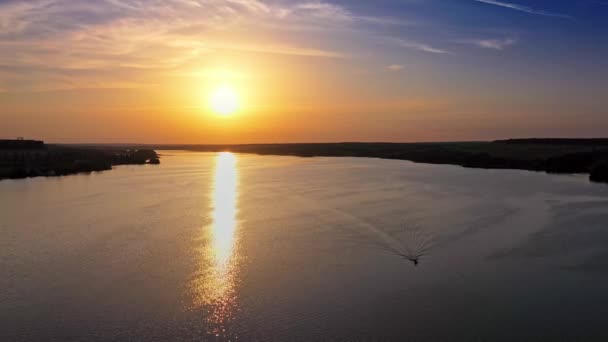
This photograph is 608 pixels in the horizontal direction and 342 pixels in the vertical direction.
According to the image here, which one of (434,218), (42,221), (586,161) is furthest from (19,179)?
(586,161)

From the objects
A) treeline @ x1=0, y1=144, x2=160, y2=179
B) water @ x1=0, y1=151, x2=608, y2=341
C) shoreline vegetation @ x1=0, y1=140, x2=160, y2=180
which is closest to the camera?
water @ x1=0, y1=151, x2=608, y2=341

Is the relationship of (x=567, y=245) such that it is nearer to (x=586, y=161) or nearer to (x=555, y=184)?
(x=555, y=184)

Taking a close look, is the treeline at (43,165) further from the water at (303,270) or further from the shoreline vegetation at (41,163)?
the water at (303,270)

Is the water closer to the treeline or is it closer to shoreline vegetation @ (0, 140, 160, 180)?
the treeline

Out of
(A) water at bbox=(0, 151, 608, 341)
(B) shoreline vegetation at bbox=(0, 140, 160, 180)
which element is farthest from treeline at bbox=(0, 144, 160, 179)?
(A) water at bbox=(0, 151, 608, 341)

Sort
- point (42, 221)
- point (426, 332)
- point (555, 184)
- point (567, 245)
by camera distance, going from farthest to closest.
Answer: point (555, 184) < point (42, 221) < point (567, 245) < point (426, 332)

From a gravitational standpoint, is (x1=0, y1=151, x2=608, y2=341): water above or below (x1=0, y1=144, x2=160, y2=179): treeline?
below

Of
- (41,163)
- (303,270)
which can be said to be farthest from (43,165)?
(303,270)

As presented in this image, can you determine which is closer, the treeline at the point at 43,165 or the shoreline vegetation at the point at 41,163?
the treeline at the point at 43,165

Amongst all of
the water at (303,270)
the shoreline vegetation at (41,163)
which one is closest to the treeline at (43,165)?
the shoreline vegetation at (41,163)
